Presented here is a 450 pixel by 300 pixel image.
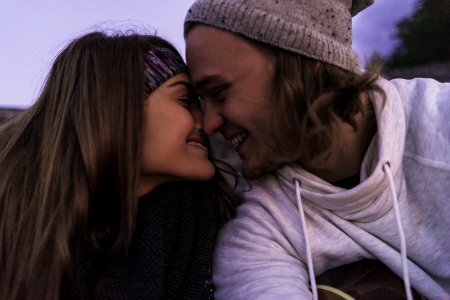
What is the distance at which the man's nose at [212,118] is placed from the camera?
1.51m

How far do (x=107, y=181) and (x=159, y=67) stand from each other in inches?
15.7

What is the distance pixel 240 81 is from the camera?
4.69 feet

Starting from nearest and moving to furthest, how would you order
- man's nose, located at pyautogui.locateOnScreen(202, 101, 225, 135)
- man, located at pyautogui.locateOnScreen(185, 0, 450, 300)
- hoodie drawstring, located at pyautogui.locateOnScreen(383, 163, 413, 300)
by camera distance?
hoodie drawstring, located at pyautogui.locateOnScreen(383, 163, 413, 300) < man, located at pyautogui.locateOnScreen(185, 0, 450, 300) < man's nose, located at pyautogui.locateOnScreen(202, 101, 225, 135)

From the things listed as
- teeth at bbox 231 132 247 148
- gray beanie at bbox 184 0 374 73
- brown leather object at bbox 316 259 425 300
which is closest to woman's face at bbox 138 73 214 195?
teeth at bbox 231 132 247 148

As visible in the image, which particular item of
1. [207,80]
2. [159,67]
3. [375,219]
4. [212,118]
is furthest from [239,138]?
[375,219]

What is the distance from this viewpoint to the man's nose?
1.51 meters

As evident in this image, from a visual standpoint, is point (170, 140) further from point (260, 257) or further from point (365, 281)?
point (365, 281)

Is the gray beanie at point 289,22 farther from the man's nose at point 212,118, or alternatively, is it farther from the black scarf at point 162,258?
the black scarf at point 162,258

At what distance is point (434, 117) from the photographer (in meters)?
1.44

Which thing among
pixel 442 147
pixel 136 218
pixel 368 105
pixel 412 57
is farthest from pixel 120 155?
pixel 412 57

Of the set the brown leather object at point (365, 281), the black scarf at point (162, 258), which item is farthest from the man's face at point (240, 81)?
the brown leather object at point (365, 281)

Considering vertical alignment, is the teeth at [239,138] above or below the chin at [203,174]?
above

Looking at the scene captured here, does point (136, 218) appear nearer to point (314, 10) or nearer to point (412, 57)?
point (314, 10)

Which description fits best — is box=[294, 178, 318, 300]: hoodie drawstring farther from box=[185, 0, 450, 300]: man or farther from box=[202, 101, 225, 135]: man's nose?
box=[202, 101, 225, 135]: man's nose
